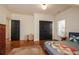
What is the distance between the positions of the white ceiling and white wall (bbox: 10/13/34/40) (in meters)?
0.08

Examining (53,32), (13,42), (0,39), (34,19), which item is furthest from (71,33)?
(0,39)

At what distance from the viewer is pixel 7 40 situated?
1775 millimetres

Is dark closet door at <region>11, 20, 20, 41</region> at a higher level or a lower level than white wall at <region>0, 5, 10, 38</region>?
lower

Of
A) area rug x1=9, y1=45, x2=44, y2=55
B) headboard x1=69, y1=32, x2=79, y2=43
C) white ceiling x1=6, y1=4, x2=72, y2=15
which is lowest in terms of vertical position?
area rug x1=9, y1=45, x2=44, y2=55

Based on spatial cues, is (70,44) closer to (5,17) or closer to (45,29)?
(45,29)

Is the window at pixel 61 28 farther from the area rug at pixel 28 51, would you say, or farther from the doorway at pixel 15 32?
the doorway at pixel 15 32

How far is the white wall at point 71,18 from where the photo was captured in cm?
174

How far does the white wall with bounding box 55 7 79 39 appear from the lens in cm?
174

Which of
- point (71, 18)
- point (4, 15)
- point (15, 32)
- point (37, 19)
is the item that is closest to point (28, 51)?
point (15, 32)

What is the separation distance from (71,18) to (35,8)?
571mm

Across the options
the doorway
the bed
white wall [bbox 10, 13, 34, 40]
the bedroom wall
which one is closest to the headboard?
the bed

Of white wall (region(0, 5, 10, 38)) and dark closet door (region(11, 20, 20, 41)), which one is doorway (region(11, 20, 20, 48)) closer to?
dark closet door (region(11, 20, 20, 41))

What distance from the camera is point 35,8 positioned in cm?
174
